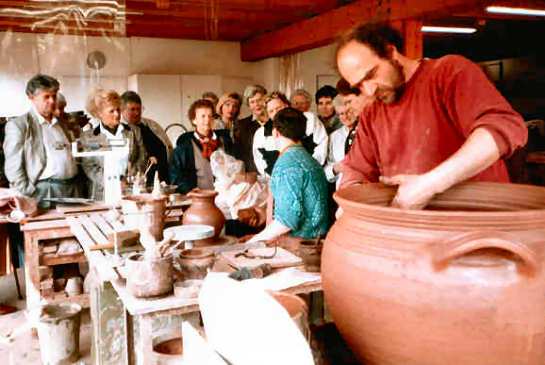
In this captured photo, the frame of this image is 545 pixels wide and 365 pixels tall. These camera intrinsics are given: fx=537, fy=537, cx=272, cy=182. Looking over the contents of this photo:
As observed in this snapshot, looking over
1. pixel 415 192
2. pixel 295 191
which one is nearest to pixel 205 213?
pixel 295 191

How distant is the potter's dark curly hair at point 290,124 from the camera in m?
3.06

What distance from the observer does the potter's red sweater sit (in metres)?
1.65

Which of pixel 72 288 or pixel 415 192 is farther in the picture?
pixel 72 288

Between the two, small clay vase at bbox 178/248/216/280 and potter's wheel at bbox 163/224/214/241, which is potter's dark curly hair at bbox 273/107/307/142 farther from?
small clay vase at bbox 178/248/216/280

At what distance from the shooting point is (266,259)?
7.64 feet

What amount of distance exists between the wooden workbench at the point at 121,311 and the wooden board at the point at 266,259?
0.06 meters

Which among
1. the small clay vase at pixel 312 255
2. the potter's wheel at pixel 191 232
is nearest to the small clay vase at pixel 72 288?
the potter's wheel at pixel 191 232

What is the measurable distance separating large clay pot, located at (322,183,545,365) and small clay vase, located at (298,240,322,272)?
0.93 meters

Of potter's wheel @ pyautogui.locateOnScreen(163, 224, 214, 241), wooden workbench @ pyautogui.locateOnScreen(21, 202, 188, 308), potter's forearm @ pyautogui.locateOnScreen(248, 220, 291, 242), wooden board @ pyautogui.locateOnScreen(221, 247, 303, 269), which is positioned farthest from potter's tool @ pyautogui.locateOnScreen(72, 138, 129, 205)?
wooden board @ pyautogui.locateOnScreen(221, 247, 303, 269)

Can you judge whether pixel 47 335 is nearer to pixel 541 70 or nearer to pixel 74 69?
pixel 74 69

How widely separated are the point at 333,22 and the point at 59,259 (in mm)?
4009

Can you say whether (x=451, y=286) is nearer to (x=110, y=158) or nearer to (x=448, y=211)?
(x=448, y=211)

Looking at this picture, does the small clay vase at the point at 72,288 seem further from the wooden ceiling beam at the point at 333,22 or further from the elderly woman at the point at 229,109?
the wooden ceiling beam at the point at 333,22

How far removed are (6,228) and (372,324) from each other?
3790 millimetres
